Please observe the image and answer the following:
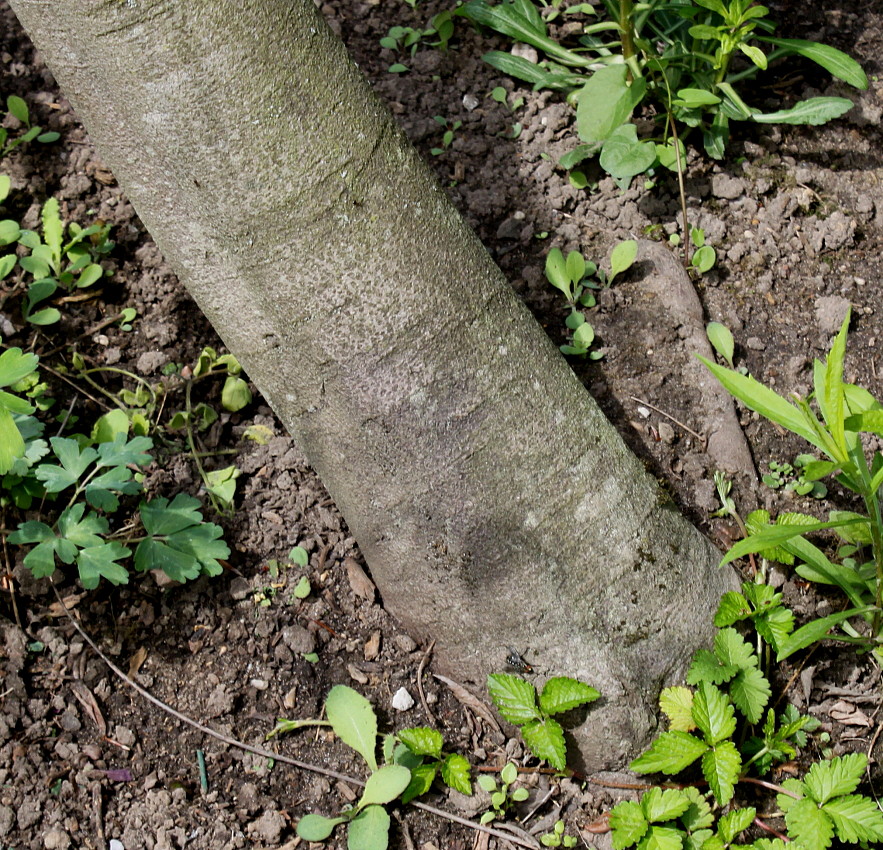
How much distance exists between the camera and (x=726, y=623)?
2.00 meters

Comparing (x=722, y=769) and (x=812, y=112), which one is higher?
(x=812, y=112)

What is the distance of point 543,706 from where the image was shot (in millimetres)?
1901

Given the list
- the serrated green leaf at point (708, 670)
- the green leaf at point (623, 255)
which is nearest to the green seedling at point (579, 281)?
the green leaf at point (623, 255)

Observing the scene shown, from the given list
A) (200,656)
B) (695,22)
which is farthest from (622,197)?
(200,656)

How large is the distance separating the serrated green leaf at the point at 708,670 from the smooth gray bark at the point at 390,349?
0.14ft

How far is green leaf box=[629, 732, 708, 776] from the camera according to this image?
6.13ft

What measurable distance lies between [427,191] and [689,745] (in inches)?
50.1

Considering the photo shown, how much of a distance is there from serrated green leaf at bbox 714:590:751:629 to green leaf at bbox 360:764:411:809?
777mm

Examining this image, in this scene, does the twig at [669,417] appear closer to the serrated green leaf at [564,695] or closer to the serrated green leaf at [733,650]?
the serrated green leaf at [733,650]

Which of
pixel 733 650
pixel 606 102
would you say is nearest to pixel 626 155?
pixel 606 102

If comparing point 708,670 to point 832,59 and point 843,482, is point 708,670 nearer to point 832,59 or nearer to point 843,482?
point 843,482

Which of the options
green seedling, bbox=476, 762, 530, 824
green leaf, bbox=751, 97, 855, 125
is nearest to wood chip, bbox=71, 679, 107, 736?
green seedling, bbox=476, 762, 530, 824

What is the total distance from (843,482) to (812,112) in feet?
4.42

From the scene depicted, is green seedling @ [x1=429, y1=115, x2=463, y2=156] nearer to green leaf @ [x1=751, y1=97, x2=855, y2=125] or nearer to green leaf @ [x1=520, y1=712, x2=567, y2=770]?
green leaf @ [x1=751, y1=97, x2=855, y2=125]
